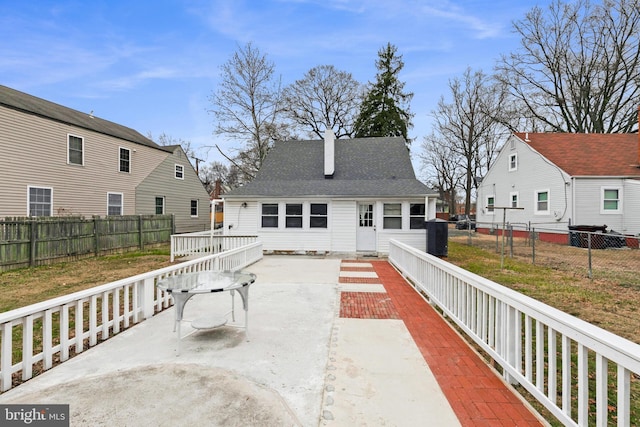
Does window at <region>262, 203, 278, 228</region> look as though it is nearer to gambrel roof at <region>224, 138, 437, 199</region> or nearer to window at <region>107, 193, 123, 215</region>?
gambrel roof at <region>224, 138, 437, 199</region>

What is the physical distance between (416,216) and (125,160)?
16.2 m

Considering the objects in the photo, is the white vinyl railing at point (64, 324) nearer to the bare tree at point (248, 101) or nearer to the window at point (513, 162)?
the bare tree at point (248, 101)

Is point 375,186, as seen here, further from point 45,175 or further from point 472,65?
point 472,65

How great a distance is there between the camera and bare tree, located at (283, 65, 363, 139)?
28266 mm

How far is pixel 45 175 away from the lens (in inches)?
515

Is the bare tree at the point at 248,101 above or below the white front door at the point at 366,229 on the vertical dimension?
above

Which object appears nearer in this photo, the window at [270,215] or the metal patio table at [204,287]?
the metal patio table at [204,287]

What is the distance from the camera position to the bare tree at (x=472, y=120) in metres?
29.2

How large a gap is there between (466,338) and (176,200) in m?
20.9

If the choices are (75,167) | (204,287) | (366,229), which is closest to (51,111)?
(75,167)

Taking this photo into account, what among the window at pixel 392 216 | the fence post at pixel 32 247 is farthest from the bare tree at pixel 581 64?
the fence post at pixel 32 247

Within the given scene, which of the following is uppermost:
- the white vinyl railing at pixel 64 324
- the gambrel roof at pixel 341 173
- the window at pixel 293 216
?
the gambrel roof at pixel 341 173

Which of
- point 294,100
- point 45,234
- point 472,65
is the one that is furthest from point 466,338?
point 472,65

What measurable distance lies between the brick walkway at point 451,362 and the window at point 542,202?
49.8 feet
